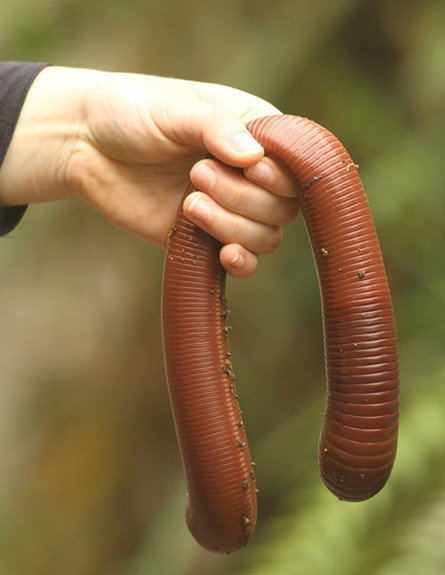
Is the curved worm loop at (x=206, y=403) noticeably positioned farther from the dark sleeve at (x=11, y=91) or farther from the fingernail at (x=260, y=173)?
the dark sleeve at (x=11, y=91)

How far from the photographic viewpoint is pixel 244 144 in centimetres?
101

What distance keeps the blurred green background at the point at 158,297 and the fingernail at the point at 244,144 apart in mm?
1389

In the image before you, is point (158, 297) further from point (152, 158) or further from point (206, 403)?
point (206, 403)

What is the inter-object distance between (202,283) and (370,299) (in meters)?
0.27

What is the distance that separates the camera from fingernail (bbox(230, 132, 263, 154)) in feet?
3.29

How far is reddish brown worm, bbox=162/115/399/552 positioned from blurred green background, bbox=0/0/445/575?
49.7 inches

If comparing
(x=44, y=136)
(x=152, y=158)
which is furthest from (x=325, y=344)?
(x=44, y=136)

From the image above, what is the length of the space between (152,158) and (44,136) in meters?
0.28

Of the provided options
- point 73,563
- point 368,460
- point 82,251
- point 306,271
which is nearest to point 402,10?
point 306,271

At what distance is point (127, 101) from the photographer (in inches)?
49.7

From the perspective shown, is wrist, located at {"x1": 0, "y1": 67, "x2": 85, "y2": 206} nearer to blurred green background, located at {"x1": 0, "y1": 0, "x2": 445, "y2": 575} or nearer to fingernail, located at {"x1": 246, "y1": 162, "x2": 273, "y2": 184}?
fingernail, located at {"x1": 246, "y1": 162, "x2": 273, "y2": 184}

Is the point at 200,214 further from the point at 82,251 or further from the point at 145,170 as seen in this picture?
the point at 82,251

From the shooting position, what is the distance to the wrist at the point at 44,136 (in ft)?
4.54

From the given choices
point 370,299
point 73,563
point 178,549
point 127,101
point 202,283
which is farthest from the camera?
point 73,563
